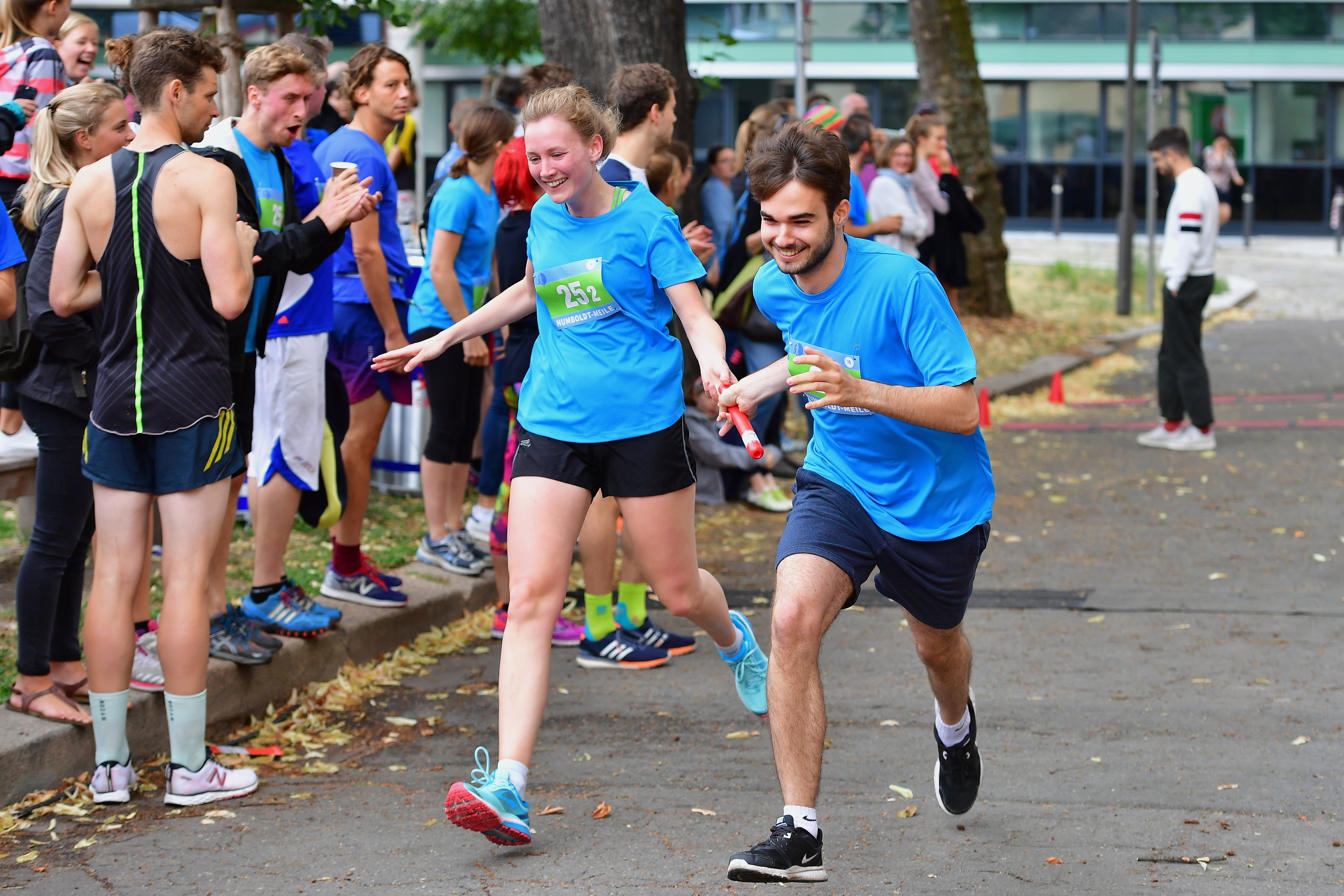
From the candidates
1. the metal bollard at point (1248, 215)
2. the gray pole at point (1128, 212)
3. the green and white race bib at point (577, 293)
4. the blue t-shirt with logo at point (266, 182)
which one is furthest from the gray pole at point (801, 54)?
the metal bollard at point (1248, 215)

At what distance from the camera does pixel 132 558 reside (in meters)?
4.36

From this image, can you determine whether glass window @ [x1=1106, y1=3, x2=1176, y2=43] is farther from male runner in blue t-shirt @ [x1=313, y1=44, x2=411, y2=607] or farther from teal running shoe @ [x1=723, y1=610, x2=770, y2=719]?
teal running shoe @ [x1=723, y1=610, x2=770, y2=719]

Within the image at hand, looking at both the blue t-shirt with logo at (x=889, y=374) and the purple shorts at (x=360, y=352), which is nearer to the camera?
the blue t-shirt with logo at (x=889, y=374)

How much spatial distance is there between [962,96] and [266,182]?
45.1 ft

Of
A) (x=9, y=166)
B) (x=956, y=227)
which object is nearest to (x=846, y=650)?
(x=9, y=166)

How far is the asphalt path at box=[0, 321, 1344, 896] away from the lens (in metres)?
3.82

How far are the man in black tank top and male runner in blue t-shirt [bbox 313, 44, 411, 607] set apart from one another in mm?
1407

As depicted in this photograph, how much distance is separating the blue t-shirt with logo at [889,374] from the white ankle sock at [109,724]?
2.17 meters

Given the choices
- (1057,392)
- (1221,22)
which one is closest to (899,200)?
(1057,392)

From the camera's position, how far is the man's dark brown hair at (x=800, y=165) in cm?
373

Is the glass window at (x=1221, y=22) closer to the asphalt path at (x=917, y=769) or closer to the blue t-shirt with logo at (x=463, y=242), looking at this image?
the asphalt path at (x=917, y=769)

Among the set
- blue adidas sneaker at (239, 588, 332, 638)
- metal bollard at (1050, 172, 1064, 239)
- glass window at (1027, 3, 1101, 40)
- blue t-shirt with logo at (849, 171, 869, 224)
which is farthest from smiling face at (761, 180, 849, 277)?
glass window at (1027, 3, 1101, 40)

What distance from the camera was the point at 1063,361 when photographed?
14.6 metres

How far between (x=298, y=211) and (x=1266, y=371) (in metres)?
11.7
